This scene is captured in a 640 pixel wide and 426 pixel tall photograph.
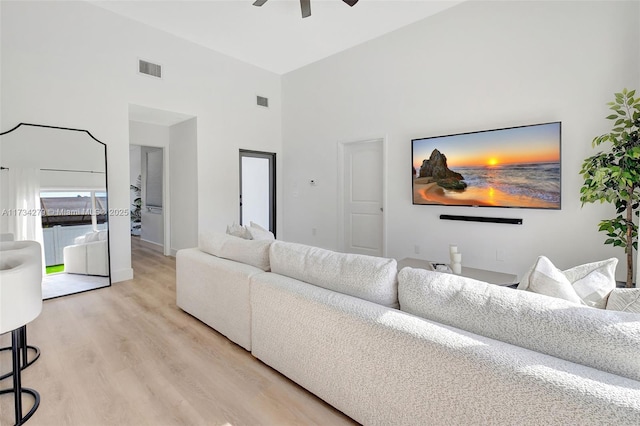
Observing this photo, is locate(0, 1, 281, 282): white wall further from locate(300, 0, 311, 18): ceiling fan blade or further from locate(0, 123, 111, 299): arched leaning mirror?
locate(300, 0, 311, 18): ceiling fan blade

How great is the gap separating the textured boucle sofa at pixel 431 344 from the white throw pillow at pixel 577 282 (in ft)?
0.39

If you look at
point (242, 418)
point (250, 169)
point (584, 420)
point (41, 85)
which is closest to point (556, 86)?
point (584, 420)

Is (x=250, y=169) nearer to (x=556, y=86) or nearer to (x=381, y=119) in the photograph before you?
(x=381, y=119)

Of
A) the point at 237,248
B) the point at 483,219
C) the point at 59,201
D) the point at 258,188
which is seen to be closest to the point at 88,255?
the point at 59,201

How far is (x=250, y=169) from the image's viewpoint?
579 cm

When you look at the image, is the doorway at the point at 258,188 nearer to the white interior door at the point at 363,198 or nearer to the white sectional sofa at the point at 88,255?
the white interior door at the point at 363,198

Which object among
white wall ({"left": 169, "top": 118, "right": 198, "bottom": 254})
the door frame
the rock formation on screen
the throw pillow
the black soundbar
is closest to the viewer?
the throw pillow

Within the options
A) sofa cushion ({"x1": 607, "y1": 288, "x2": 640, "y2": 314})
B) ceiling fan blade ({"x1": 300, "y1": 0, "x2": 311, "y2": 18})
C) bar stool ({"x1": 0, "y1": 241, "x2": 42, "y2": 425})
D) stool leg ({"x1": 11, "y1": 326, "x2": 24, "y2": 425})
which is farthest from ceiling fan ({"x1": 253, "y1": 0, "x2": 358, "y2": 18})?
stool leg ({"x1": 11, "y1": 326, "x2": 24, "y2": 425})

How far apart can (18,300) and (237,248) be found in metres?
1.22

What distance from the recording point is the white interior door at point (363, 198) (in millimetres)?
4812

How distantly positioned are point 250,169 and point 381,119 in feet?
8.37

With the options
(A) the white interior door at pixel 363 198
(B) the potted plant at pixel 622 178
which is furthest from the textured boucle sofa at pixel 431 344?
(A) the white interior door at pixel 363 198

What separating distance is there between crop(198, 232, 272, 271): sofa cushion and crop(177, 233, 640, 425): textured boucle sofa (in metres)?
0.09

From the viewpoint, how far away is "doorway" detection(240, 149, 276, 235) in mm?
5691
